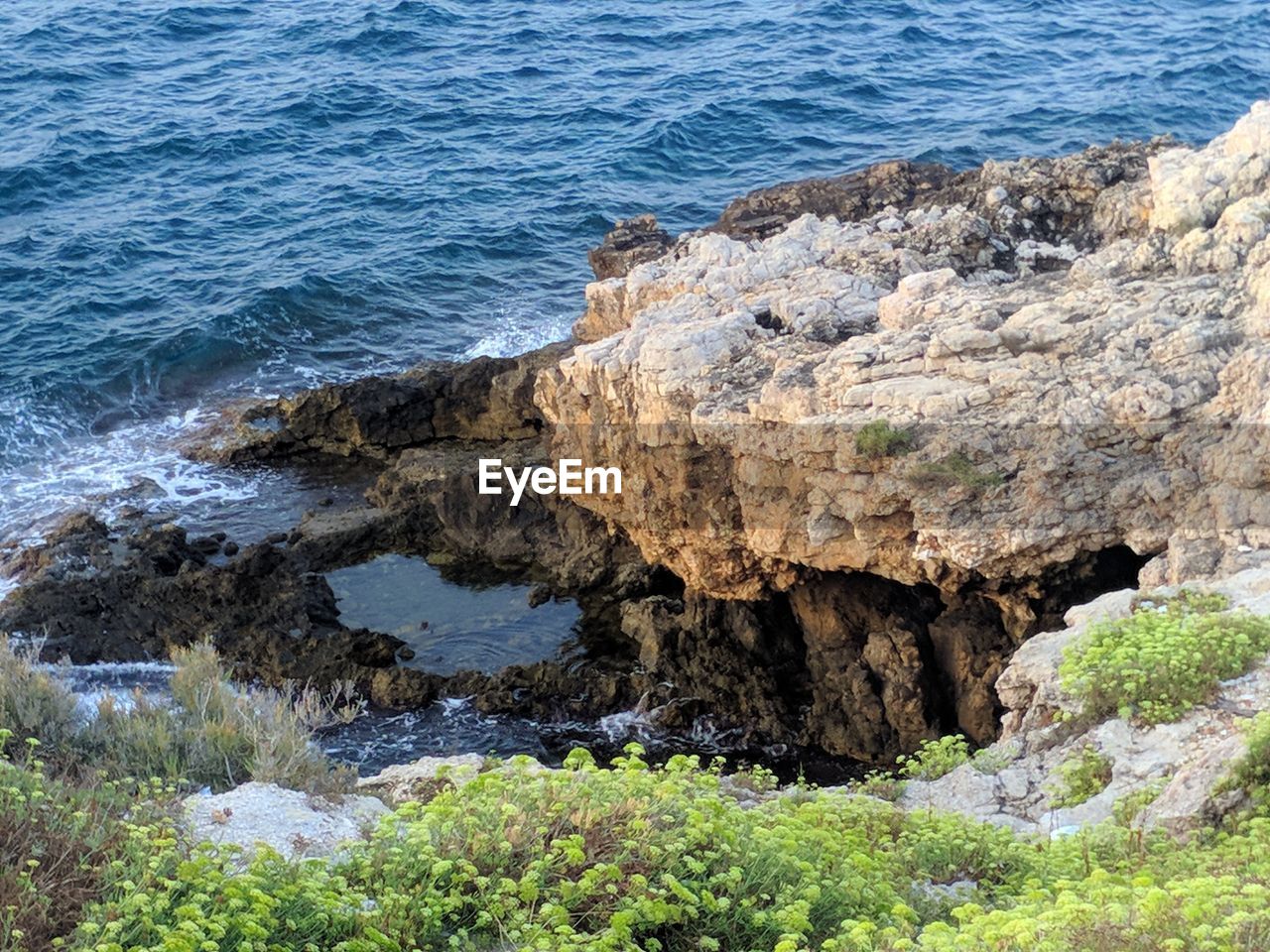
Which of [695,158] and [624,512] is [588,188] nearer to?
[695,158]

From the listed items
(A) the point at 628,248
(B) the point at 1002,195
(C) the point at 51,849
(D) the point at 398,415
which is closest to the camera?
(C) the point at 51,849

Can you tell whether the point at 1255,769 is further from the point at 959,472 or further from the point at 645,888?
the point at 959,472

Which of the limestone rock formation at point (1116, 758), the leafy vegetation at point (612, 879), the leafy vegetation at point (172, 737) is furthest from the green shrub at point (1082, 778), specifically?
the leafy vegetation at point (172, 737)

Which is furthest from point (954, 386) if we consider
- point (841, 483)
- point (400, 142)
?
point (400, 142)

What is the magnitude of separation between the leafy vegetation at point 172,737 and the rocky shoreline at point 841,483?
6.91 metres

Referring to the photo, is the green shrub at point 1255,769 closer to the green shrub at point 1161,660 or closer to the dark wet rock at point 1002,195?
the green shrub at point 1161,660

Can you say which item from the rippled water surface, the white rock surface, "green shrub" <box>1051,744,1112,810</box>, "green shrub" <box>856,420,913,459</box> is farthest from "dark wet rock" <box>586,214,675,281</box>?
the white rock surface

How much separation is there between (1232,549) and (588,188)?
2212 centimetres

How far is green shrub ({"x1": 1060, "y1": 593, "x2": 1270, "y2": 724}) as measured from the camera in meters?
11.9

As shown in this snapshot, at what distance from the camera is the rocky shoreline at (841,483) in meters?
15.6

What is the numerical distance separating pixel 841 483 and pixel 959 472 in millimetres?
1514
